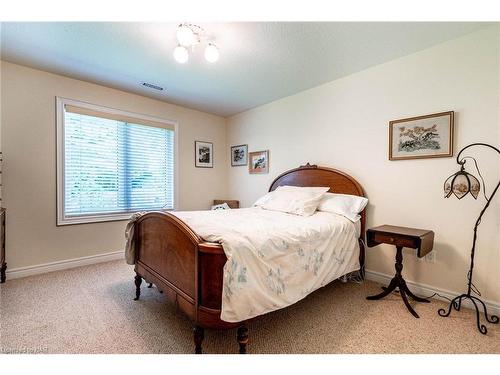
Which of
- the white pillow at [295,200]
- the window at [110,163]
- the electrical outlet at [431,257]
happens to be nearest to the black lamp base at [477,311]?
the electrical outlet at [431,257]

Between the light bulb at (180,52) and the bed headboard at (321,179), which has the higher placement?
the light bulb at (180,52)

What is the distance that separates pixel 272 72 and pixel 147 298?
278cm

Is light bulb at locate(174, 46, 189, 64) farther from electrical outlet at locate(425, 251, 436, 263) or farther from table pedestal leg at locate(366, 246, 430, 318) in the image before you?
electrical outlet at locate(425, 251, 436, 263)

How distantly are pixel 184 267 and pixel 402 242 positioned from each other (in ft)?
5.97

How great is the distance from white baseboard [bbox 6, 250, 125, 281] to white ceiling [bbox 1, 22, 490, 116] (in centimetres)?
232

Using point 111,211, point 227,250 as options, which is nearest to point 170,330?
point 227,250

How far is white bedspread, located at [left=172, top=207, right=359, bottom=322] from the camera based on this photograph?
52.3 inches

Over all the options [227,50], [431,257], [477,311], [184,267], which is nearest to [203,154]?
[227,50]

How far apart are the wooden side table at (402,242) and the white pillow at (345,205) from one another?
316 mm

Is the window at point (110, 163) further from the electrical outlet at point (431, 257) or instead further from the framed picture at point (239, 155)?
the electrical outlet at point (431, 257)

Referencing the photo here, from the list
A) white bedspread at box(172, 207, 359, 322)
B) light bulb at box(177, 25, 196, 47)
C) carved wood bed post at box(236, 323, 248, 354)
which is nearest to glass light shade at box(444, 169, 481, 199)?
white bedspread at box(172, 207, 359, 322)

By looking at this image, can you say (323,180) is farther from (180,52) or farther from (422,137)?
(180,52)

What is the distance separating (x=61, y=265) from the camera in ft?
9.53

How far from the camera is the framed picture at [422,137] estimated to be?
2.16 m
